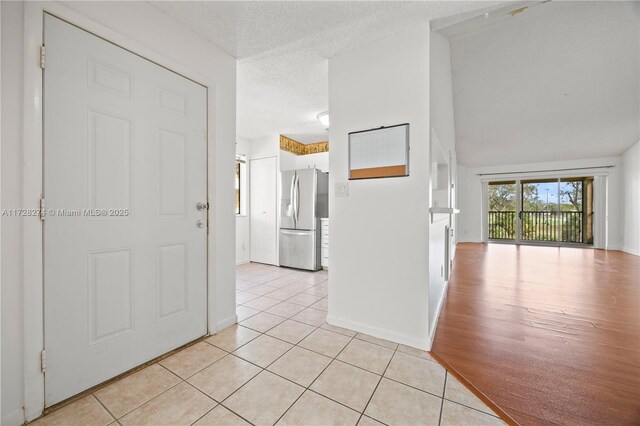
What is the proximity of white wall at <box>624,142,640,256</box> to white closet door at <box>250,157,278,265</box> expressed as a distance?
24.5 ft

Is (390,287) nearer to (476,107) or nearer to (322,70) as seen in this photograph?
(322,70)

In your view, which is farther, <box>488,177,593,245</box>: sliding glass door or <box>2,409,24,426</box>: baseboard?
<box>488,177,593,245</box>: sliding glass door

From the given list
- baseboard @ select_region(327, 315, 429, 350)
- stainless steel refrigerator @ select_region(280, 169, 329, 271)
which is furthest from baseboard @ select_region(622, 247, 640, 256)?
baseboard @ select_region(327, 315, 429, 350)

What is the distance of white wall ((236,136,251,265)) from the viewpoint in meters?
4.80

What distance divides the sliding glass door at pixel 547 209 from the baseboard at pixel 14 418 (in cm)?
934

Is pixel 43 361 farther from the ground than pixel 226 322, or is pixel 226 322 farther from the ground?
pixel 43 361

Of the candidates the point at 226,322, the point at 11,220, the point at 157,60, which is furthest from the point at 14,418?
the point at 157,60

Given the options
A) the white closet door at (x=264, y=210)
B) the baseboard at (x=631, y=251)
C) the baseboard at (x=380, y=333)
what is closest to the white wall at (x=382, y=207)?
the baseboard at (x=380, y=333)

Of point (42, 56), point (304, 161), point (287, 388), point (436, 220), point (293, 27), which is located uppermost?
point (293, 27)

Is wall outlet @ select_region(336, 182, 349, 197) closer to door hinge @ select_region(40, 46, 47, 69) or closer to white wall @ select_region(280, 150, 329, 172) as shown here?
door hinge @ select_region(40, 46, 47, 69)

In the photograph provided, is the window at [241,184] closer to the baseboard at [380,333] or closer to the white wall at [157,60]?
the white wall at [157,60]

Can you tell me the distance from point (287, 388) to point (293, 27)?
2.41 meters

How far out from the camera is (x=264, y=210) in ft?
15.8

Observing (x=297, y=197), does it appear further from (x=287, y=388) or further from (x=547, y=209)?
(x=547, y=209)
